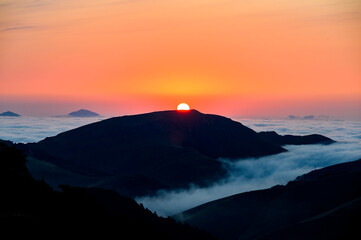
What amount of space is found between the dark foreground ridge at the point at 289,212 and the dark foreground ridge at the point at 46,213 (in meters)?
44.5

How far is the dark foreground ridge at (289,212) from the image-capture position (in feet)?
362

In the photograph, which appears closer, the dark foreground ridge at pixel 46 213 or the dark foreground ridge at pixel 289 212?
the dark foreground ridge at pixel 46 213

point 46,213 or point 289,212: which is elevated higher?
point 46,213

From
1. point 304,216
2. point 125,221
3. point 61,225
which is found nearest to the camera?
point 61,225

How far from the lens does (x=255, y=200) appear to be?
150 meters

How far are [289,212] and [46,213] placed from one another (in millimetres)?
91886

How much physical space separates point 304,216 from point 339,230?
2383 cm

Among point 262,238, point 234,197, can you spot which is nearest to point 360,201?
point 262,238

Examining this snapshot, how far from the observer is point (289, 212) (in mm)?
133750

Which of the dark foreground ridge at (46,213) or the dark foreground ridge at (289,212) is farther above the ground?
the dark foreground ridge at (46,213)

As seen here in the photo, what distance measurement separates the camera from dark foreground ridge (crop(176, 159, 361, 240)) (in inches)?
4341

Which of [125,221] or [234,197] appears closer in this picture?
[125,221]

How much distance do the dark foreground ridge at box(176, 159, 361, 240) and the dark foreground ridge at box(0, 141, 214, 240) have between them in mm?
44479

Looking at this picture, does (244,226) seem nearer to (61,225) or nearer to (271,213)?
(271,213)
